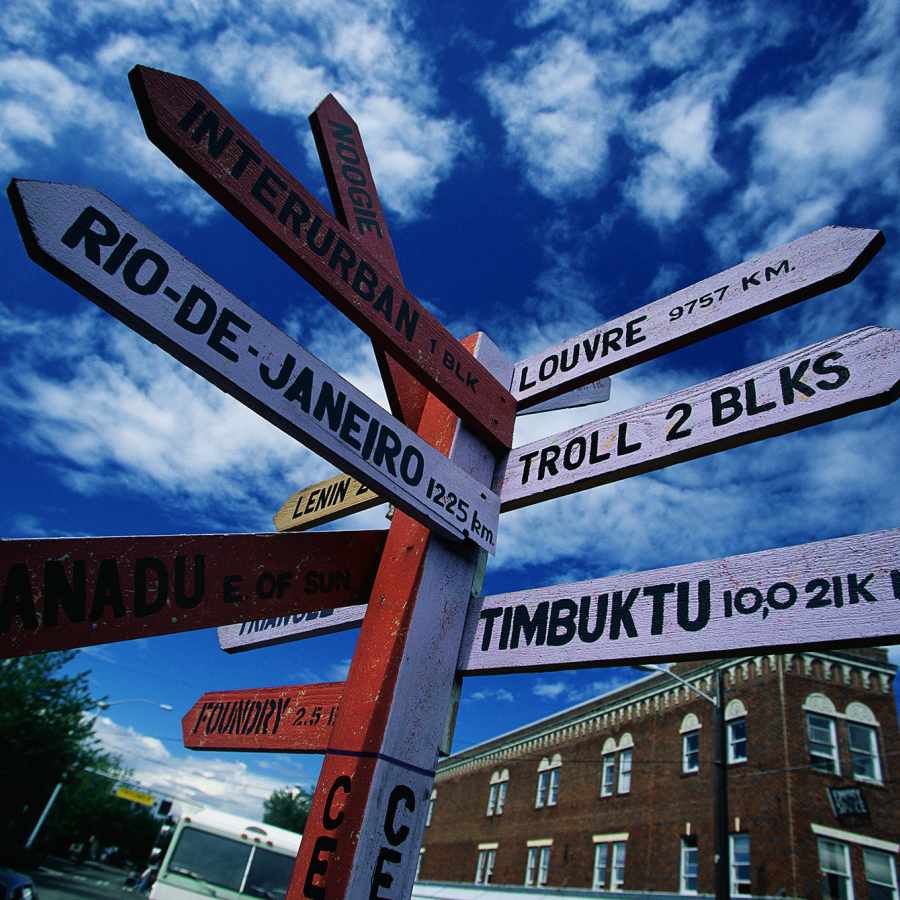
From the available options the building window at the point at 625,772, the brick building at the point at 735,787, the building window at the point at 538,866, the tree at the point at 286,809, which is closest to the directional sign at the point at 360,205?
the brick building at the point at 735,787

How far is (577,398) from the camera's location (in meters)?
3.09

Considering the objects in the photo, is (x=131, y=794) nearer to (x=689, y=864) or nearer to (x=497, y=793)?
(x=497, y=793)

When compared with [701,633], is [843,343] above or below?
above

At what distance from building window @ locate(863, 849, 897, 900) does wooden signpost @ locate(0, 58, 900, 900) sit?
1868 cm

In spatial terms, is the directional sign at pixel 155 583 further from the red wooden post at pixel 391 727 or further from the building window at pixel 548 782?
the building window at pixel 548 782

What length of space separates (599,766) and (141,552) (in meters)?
25.4

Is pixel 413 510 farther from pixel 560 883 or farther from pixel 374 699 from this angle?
pixel 560 883

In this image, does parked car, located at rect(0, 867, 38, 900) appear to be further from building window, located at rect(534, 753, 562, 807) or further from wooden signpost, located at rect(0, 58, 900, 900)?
building window, located at rect(534, 753, 562, 807)

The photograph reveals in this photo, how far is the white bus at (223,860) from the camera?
9672mm

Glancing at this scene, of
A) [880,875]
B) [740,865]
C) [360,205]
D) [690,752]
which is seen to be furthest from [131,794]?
[360,205]

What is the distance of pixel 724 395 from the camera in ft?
7.29

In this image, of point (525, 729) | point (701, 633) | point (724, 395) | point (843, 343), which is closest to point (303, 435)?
point (701, 633)

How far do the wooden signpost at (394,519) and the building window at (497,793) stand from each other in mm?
Answer: 29814

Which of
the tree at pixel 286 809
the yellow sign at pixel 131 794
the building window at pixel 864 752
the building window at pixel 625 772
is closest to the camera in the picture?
the building window at pixel 864 752
